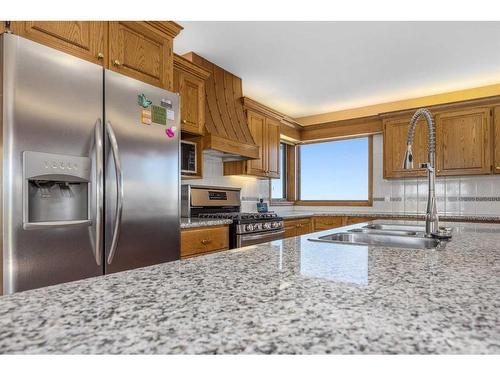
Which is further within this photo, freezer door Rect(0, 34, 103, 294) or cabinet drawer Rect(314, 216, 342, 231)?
cabinet drawer Rect(314, 216, 342, 231)

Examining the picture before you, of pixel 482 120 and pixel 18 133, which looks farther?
pixel 482 120

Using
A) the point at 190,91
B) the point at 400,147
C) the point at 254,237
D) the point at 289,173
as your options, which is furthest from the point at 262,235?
the point at 289,173

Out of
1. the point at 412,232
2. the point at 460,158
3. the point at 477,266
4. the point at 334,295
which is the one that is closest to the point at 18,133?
the point at 334,295

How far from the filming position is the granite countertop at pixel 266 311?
1.24 ft

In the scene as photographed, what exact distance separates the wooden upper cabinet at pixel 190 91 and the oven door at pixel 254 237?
103cm

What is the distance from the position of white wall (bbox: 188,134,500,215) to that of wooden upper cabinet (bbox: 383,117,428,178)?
0.36 metres

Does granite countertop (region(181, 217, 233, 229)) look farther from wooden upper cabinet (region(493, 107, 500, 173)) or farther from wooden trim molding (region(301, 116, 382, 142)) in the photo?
wooden upper cabinet (region(493, 107, 500, 173))

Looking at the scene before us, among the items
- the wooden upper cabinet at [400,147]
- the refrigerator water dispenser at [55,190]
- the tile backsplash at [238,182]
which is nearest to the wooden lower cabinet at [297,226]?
the tile backsplash at [238,182]

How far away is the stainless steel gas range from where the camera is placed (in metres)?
2.84

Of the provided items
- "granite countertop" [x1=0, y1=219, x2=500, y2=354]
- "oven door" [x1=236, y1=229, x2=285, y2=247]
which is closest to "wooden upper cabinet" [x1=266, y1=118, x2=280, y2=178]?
"oven door" [x1=236, y1=229, x2=285, y2=247]

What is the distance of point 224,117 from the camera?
11.0 feet
